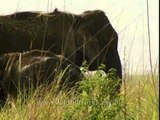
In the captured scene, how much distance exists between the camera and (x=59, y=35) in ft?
30.9

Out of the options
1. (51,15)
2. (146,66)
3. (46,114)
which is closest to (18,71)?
(146,66)

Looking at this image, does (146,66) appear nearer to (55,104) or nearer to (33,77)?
(55,104)

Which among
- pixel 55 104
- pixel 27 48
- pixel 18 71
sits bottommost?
pixel 27 48

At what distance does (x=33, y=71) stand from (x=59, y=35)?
3.34 m

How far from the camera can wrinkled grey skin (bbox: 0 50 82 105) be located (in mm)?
5836

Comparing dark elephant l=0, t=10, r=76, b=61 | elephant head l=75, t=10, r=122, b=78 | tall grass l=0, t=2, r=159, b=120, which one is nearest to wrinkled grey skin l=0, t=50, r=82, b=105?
tall grass l=0, t=2, r=159, b=120

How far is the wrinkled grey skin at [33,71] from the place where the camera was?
19.1ft

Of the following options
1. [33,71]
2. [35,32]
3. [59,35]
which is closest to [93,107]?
[33,71]

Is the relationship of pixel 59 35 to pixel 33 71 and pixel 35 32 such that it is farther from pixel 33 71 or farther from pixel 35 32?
pixel 33 71

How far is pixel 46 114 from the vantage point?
385 centimetres

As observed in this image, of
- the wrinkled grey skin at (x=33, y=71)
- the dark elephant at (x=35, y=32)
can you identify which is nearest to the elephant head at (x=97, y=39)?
the dark elephant at (x=35, y=32)

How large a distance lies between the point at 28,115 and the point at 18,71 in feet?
8.34

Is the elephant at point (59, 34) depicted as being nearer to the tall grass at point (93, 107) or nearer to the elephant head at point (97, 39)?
the elephant head at point (97, 39)

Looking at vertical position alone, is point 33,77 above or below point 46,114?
below
